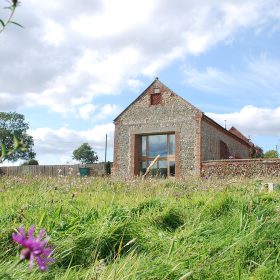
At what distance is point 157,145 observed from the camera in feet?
76.9

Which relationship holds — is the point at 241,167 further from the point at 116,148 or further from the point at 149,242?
the point at 149,242

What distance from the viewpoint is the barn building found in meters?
22.1

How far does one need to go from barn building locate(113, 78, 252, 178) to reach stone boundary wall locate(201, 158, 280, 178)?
2.10 feet

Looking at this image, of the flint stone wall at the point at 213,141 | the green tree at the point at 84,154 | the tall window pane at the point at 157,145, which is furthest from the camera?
the green tree at the point at 84,154

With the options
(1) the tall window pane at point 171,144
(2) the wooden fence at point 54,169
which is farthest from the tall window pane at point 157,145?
(2) the wooden fence at point 54,169

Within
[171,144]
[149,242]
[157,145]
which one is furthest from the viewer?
[157,145]

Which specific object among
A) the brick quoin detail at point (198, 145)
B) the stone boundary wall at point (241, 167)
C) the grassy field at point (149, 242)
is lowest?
the grassy field at point (149, 242)

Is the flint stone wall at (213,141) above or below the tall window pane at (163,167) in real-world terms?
above

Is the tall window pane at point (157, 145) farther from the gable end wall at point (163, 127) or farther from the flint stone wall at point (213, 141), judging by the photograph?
the flint stone wall at point (213, 141)

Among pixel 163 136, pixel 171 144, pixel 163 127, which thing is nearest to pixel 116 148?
pixel 163 136

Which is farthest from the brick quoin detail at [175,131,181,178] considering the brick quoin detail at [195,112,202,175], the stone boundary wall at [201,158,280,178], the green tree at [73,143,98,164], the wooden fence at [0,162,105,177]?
the green tree at [73,143,98,164]

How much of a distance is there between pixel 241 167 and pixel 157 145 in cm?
507

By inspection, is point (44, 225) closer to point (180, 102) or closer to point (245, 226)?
point (245, 226)

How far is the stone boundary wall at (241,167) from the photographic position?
20.7 metres
